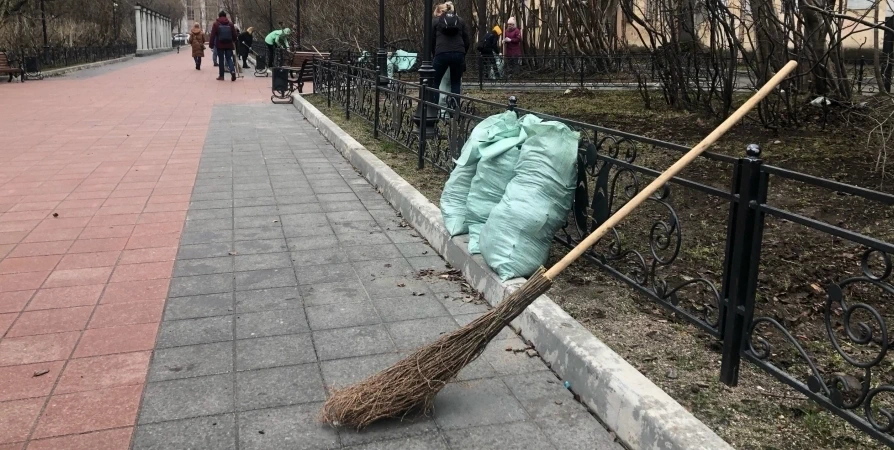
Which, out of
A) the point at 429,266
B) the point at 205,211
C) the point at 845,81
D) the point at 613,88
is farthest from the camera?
the point at 613,88

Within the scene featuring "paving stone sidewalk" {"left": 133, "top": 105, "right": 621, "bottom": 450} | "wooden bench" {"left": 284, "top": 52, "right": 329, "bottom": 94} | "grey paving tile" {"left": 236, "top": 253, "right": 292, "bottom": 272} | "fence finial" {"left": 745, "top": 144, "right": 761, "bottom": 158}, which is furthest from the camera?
"wooden bench" {"left": 284, "top": 52, "right": 329, "bottom": 94}

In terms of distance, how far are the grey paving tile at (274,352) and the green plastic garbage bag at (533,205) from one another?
1.17 metres

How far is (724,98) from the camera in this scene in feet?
28.7

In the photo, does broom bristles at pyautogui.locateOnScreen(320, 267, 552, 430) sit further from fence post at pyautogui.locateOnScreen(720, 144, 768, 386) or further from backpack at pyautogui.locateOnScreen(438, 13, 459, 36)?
backpack at pyautogui.locateOnScreen(438, 13, 459, 36)

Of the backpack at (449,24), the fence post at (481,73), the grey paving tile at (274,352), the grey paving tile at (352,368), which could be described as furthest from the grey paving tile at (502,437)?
the fence post at (481,73)

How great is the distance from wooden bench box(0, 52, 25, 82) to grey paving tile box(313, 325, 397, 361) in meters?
21.1

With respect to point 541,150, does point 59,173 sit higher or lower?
lower

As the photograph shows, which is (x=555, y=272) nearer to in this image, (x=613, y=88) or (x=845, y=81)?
(x=845, y=81)

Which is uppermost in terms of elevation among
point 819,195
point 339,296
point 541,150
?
point 541,150

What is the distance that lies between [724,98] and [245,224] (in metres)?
5.89

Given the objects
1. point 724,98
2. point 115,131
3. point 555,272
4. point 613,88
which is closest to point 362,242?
point 555,272

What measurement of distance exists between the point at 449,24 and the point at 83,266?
267 inches

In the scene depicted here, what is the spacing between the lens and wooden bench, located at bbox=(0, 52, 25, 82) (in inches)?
→ 814

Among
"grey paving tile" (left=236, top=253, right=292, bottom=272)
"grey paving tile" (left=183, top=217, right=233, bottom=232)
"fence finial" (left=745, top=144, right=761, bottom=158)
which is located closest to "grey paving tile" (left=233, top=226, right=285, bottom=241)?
"grey paving tile" (left=183, top=217, right=233, bottom=232)
